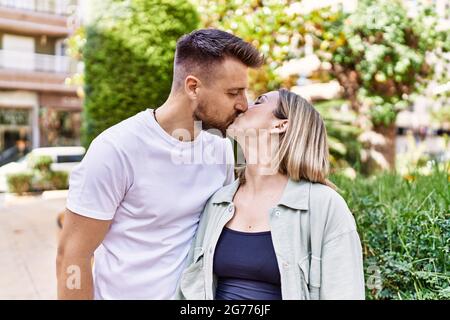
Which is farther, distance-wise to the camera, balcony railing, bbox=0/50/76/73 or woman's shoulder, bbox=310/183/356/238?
balcony railing, bbox=0/50/76/73

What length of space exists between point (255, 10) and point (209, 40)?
3950 millimetres

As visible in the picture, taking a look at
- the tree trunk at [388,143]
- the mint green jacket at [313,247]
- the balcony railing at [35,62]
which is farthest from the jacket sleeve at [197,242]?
the balcony railing at [35,62]

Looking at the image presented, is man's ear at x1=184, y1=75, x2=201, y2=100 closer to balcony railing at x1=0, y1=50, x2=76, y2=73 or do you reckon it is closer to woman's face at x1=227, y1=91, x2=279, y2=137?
woman's face at x1=227, y1=91, x2=279, y2=137

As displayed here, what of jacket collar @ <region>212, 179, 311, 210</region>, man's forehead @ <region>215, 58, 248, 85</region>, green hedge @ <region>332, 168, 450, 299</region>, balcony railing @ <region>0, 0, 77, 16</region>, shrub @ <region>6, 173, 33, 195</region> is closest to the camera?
jacket collar @ <region>212, 179, 311, 210</region>

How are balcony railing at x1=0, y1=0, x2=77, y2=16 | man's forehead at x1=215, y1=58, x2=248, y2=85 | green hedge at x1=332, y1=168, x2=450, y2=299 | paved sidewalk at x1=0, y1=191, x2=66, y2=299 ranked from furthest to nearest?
1. balcony railing at x1=0, y1=0, x2=77, y2=16
2. paved sidewalk at x1=0, y1=191, x2=66, y2=299
3. green hedge at x1=332, y1=168, x2=450, y2=299
4. man's forehead at x1=215, y1=58, x2=248, y2=85

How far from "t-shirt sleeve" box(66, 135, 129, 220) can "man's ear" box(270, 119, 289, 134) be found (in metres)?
0.58

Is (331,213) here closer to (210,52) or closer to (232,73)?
(232,73)

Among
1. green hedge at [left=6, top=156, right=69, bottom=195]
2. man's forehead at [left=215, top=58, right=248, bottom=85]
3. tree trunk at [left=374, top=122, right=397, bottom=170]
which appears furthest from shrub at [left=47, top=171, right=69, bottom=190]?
man's forehead at [left=215, top=58, right=248, bottom=85]

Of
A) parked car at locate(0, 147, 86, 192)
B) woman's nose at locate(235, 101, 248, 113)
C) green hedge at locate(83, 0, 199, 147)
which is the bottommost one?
parked car at locate(0, 147, 86, 192)

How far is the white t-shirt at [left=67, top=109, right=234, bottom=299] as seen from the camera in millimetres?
1817

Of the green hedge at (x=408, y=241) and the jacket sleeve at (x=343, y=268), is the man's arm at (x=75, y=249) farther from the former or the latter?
the green hedge at (x=408, y=241)

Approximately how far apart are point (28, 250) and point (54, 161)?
933 centimetres

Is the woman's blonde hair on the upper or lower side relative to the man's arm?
upper

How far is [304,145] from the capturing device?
70.9 inches
